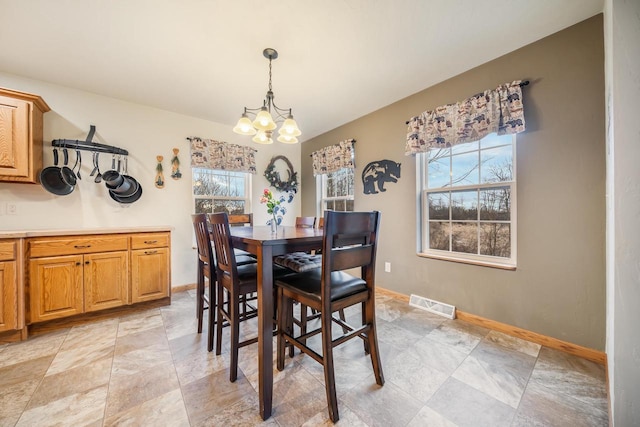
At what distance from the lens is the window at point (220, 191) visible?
346 centimetres

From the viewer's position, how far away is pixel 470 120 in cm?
221

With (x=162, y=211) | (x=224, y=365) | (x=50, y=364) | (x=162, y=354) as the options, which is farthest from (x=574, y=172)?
(x=162, y=211)

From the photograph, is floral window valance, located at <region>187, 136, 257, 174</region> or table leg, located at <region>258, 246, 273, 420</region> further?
floral window valance, located at <region>187, 136, 257, 174</region>

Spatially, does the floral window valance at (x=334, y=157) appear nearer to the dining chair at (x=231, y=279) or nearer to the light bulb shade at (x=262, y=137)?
the light bulb shade at (x=262, y=137)

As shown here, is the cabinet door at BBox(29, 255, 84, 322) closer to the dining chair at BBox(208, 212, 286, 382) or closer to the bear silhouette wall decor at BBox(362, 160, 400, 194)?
the dining chair at BBox(208, 212, 286, 382)

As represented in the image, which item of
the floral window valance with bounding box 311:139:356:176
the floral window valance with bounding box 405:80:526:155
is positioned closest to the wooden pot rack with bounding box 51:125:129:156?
the floral window valance with bounding box 311:139:356:176

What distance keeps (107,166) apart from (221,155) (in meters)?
1.31

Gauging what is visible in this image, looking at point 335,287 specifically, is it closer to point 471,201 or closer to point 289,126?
point 289,126

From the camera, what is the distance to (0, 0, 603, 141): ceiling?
5.28 feet

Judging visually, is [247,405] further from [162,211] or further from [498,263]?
[162,211]

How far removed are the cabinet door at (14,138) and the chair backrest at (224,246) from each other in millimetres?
2171

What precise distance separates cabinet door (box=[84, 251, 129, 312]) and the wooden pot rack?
123 cm

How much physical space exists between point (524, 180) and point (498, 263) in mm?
762

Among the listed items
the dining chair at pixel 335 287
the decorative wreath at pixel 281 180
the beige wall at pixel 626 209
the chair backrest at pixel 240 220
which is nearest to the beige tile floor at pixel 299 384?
the dining chair at pixel 335 287
